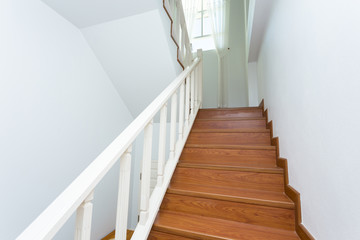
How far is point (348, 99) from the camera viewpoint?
63 centimetres

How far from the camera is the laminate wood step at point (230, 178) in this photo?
1.35m

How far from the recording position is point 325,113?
2.56 ft

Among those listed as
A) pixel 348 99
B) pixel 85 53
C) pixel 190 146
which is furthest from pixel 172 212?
pixel 85 53

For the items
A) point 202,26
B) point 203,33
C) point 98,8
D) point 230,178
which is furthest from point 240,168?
point 202,26

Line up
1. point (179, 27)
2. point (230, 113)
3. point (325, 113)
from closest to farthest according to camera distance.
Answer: point (325, 113), point (179, 27), point (230, 113)

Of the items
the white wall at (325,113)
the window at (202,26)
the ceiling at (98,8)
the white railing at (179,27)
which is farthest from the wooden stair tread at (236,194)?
the window at (202,26)

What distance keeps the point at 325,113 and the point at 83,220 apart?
3.43ft

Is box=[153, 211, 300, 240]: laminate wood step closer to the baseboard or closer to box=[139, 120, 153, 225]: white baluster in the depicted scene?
the baseboard

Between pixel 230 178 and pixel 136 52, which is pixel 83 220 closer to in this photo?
pixel 230 178

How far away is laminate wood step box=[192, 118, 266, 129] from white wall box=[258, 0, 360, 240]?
0.88 metres

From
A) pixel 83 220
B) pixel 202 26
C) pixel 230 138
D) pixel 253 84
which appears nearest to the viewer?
pixel 83 220

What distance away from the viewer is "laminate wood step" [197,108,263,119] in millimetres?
2414

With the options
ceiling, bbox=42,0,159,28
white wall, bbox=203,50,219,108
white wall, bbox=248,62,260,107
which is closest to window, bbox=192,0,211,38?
white wall, bbox=203,50,219,108

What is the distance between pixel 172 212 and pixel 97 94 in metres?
1.59
